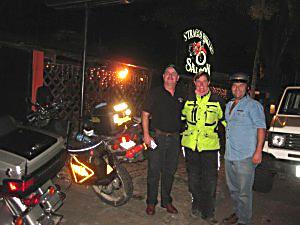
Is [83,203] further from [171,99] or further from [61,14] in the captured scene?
[61,14]

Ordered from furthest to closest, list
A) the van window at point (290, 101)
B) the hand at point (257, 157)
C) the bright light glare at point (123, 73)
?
1. the bright light glare at point (123, 73)
2. the van window at point (290, 101)
3. the hand at point (257, 157)

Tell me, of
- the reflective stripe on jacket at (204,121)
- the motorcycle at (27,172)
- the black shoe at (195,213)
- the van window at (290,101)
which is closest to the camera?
the motorcycle at (27,172)

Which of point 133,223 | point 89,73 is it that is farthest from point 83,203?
point 89,73

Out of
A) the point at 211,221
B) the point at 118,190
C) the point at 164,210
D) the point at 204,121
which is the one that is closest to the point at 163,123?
the point at 204,121

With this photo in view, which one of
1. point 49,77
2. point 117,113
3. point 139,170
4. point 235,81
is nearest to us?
point 235,81

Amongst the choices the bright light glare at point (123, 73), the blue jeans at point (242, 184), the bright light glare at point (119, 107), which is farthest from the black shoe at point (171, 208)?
the bright light glare at point (123, 73)

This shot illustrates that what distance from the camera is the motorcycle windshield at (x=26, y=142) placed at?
2885 mm

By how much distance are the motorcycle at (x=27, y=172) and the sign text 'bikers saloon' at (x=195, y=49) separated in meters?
7.88

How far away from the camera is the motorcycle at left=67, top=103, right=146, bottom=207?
386 centimetres

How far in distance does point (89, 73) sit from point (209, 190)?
21.7ft

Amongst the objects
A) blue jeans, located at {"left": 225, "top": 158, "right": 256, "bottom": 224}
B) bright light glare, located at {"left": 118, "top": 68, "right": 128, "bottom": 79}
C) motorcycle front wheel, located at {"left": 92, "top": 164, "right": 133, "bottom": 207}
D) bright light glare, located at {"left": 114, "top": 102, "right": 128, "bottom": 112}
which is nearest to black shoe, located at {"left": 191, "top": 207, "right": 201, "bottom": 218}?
blue jeans, located at {"left": 225, "top": 158, "right": 256, "bottom": 224}

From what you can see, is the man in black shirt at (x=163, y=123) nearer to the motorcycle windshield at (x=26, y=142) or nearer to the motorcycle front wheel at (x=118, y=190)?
the motorcycle front wheel at (x=118, y=190)

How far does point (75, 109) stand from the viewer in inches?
363

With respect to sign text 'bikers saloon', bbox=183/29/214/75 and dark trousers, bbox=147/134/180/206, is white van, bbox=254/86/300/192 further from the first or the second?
sign text 'bikers saloon', bbox=183/29/214/75
